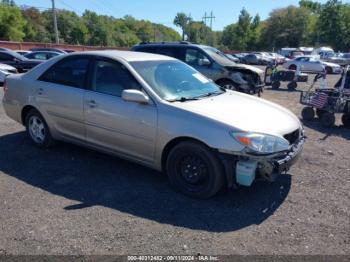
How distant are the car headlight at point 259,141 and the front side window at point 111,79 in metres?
1.49

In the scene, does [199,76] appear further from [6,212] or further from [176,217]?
[6,212]

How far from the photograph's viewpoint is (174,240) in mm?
3324

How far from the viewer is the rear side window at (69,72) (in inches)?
199

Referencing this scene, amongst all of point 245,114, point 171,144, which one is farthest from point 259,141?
point 171,144

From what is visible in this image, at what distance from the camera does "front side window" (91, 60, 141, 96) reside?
457 centimetres

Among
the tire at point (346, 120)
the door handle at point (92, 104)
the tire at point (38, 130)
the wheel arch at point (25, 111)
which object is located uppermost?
the door handle at point (92, 104)

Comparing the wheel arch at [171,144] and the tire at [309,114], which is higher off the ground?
the wheel arch at [171,144]

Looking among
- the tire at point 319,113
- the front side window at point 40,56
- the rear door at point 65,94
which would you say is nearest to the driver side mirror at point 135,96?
the rear door at point 65,94

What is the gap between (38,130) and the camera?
5.75 m

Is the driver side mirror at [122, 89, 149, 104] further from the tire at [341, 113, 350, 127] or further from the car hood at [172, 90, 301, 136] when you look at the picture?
the tire at [341, 113, 350, 127]

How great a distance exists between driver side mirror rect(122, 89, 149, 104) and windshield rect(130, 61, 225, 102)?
227 mm

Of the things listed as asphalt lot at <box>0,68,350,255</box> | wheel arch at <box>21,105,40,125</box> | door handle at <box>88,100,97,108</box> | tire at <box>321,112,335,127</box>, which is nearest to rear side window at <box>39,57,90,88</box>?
door handle at <box>88,100,97,108</box>

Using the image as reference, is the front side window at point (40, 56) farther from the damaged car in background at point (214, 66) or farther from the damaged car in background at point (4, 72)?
the damaged car in background at point (214, 66)

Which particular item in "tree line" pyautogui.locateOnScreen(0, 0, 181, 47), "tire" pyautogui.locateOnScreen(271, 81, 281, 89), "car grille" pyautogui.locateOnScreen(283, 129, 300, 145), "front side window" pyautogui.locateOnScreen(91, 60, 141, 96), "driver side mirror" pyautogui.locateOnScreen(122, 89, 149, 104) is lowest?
"tire" pyautogui.locateOnScreen(271, 81, 281, 89)
